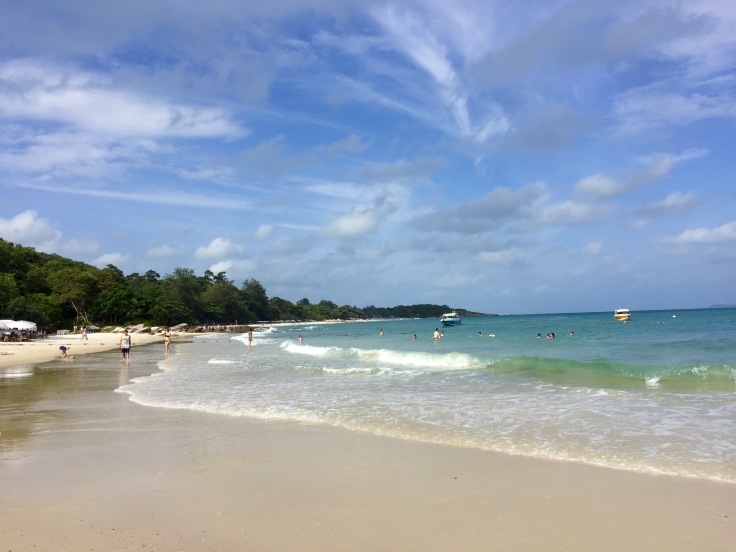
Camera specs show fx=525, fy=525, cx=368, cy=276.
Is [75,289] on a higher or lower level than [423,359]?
higher

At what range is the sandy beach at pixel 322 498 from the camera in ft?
15.3

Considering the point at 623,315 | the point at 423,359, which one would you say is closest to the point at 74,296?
the point at 423,359

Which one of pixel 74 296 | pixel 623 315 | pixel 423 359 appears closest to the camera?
pixel 423 359

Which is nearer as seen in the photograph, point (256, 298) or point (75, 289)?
point (75, 289)

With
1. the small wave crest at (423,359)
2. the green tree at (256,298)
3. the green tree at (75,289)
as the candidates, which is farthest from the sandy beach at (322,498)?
the green tree at (256,298)

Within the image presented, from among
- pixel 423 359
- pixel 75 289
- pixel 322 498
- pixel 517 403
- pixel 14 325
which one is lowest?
pixel 423 359

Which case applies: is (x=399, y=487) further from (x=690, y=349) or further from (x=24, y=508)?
(x=690, y=349)

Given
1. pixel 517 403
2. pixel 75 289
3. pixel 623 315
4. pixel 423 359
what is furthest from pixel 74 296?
pixel 623 315

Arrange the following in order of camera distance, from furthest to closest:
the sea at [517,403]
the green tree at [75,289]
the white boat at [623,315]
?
1. the white boat at [623,315]
2. the green tree at [75,289]
3. the sea at [517,403]

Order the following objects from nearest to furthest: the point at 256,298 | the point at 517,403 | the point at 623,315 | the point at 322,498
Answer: the point at 322,498
the point at 517,403
the point at 623,315
the point at 256,298

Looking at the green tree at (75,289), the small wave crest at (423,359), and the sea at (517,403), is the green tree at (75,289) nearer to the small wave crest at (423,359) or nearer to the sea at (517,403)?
the small wave crest at (423,359)

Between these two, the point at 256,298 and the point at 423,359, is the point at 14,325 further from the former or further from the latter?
the point at 256,298

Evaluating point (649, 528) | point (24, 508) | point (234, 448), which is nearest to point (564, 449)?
A: point (649, 528)

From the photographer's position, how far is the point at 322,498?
5.80 m
